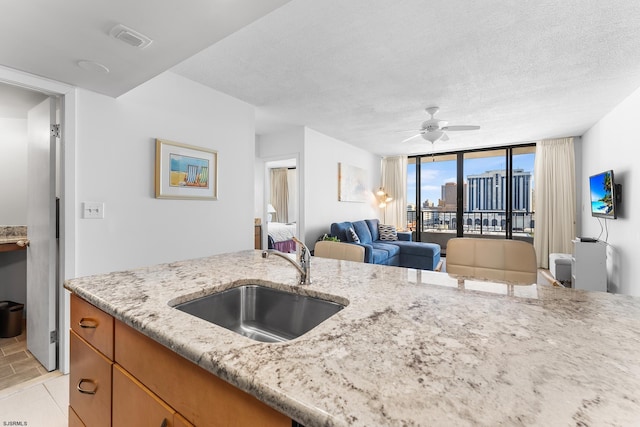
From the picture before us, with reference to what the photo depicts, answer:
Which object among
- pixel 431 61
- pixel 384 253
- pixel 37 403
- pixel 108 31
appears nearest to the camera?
pixel 108 31

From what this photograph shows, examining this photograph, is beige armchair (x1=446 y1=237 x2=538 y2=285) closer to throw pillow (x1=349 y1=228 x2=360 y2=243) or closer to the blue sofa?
the blue sofa

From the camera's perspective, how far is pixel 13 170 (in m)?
3.23

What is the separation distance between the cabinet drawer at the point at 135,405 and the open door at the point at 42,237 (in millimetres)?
1804

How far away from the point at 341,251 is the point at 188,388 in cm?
130

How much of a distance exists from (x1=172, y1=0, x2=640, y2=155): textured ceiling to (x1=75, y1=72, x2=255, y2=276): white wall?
33 cm

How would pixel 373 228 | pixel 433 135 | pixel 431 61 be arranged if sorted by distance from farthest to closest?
1. pixel 373 228
2. pixel 433 135
3. pixel 431 61

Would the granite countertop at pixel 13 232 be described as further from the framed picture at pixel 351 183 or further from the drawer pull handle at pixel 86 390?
the framed picture at pixel 351 183

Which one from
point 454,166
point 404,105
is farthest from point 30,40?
point 454,166

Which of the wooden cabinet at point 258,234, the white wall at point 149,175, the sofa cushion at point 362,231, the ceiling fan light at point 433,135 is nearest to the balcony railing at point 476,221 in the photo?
the sofa cushion at point 362,231

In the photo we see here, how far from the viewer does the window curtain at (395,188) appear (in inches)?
271

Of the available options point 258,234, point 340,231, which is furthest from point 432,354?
point 258,234

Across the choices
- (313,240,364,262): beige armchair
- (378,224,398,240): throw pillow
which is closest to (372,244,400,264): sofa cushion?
(378,224,398,240): throw pillow

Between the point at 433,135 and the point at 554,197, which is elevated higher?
the point at 433,135

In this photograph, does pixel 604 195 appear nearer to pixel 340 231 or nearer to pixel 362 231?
pixel 362 231
